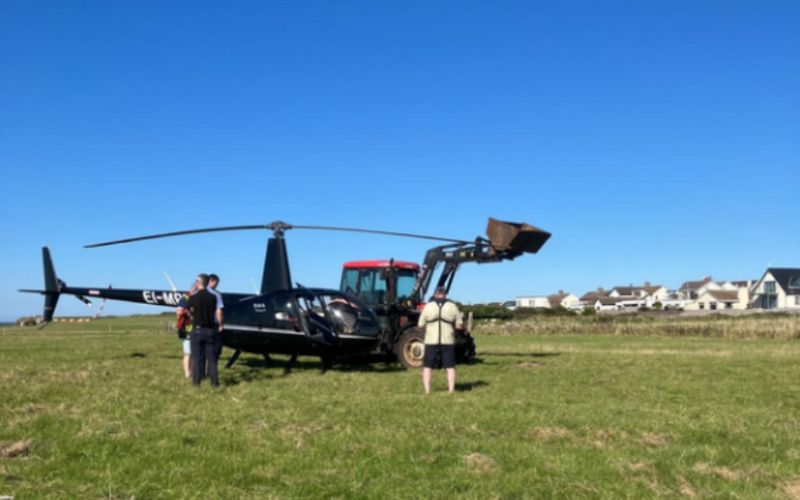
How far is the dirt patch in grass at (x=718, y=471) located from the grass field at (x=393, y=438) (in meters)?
0.02

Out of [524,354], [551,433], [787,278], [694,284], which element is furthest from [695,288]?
[551,433]

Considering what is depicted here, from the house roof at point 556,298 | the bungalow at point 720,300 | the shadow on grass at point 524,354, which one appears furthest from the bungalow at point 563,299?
the shadow on grass at point 524,354

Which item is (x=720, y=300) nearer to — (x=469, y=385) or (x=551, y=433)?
(x=469, y=385)

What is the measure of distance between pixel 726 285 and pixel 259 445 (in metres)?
132

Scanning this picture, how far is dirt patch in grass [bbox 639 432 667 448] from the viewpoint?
725cm

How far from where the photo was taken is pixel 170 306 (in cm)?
1667

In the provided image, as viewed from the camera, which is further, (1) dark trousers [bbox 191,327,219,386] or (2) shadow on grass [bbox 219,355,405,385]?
(2) shadow on grass [bbox 219,355,405,385]

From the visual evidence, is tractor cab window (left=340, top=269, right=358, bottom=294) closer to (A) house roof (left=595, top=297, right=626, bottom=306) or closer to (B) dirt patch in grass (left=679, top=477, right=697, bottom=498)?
(B) dirt patch in grass (left=679, top=477, right=697, bottom=498)

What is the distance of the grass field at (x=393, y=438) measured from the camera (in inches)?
223

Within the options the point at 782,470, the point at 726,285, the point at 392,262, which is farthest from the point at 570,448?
the point at 726,285

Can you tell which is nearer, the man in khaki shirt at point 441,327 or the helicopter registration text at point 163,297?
the man in khaki shirt at point 441,327

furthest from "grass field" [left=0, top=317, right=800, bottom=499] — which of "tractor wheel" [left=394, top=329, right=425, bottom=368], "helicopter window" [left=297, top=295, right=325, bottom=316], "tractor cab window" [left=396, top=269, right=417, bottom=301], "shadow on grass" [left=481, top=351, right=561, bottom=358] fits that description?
"shadow on grass" [left=481, top=351, right=561, bottom=358]

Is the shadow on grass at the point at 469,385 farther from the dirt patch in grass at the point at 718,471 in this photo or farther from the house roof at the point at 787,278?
the house roof at the point at 787,278

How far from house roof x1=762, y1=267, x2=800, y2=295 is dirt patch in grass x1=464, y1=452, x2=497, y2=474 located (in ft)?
316
